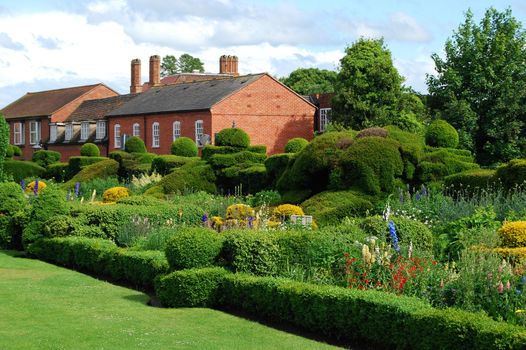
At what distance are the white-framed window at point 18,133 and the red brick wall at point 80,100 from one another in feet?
16.6

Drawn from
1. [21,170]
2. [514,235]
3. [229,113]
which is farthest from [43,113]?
[514,235]

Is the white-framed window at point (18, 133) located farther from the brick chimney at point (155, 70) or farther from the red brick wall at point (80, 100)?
the brick chimney at point (155, 70)

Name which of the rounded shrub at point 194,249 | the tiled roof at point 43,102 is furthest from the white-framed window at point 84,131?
the rounded shrub at point 194,249

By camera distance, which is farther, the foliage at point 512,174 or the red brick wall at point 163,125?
the red brick wall at point 163,125

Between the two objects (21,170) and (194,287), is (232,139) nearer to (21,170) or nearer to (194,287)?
(21,170)

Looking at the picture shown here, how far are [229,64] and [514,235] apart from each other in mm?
52917

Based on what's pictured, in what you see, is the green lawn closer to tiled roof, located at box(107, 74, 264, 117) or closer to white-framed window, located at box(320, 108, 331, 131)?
tiled roof, located at box(107, 74, 264, 117)

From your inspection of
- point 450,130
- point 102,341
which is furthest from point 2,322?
point 450,130

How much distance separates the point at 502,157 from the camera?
133ft

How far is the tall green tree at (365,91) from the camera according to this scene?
161ft

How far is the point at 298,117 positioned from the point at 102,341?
4281cm

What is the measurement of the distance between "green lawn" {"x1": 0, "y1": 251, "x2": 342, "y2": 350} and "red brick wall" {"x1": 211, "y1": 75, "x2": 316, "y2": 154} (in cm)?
3485

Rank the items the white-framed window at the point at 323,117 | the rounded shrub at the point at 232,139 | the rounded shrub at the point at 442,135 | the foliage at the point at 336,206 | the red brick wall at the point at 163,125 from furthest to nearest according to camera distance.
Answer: the white-framed window at the point at 323,117
the red brick wall at the point at 163,125
the rounded shrub at the point at 232,139
the rounded shrub at the point at 442,135
the foliage at the point at 336,206

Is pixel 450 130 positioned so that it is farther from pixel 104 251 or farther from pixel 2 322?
pixel 2 322
